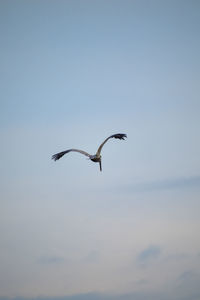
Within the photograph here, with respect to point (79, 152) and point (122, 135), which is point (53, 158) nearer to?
point (79, 152)

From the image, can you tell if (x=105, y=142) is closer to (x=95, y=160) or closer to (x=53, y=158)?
(x=95, y=160)

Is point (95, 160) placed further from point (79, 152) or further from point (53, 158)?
point (53, 158)

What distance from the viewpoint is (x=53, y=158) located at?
242 ft

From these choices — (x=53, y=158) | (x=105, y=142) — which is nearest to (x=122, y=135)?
(x=105, y=142)

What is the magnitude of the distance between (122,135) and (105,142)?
246cm

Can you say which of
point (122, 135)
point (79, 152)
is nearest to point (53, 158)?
point (79, 152)

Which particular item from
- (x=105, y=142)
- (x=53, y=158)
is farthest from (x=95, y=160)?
(x=53, y=158)

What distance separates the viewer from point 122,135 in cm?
6956

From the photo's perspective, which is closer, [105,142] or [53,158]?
[105,142]

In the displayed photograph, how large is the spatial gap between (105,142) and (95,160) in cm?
244

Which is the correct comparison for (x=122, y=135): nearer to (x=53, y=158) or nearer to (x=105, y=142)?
(x=105, y=142)

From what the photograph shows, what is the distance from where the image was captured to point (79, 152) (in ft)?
232

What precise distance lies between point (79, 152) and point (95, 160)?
3.17 m

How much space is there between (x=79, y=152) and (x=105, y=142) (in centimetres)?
394
